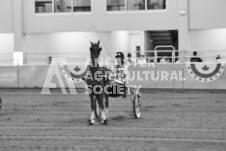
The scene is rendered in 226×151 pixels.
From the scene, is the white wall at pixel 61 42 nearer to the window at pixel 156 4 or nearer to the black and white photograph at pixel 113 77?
the black and white photograph at pixel 113 77

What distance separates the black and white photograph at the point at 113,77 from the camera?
14.8m

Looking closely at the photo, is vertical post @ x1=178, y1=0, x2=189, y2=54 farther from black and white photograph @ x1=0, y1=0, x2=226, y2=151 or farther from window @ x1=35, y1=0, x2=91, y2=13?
window @ x1=35, y1=0, x2=91, y2=13

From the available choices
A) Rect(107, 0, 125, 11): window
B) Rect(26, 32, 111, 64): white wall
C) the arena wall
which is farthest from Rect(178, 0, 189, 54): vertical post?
the arena wall

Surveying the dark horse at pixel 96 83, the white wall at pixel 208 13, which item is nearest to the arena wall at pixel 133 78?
the white wall at pixel 208 13

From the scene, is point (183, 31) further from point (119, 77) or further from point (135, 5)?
point (119, 77)

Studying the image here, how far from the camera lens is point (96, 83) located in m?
16.5

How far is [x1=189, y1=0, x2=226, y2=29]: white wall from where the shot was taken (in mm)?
40906

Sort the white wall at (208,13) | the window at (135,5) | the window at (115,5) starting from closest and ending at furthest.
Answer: the white wall at (208,13), the window at (135,5), the window at (115,5)

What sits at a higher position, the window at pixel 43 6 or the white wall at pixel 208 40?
the window at pixel 43 6

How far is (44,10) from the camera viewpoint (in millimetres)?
43500

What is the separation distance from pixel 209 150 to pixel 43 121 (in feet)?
22.5

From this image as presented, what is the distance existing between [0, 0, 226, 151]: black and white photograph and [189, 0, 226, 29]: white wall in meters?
0.06

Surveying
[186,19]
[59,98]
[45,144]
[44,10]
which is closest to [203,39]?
[186,19]

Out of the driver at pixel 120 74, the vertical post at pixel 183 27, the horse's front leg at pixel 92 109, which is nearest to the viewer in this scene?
the horse's front leg at pixel 92 109
